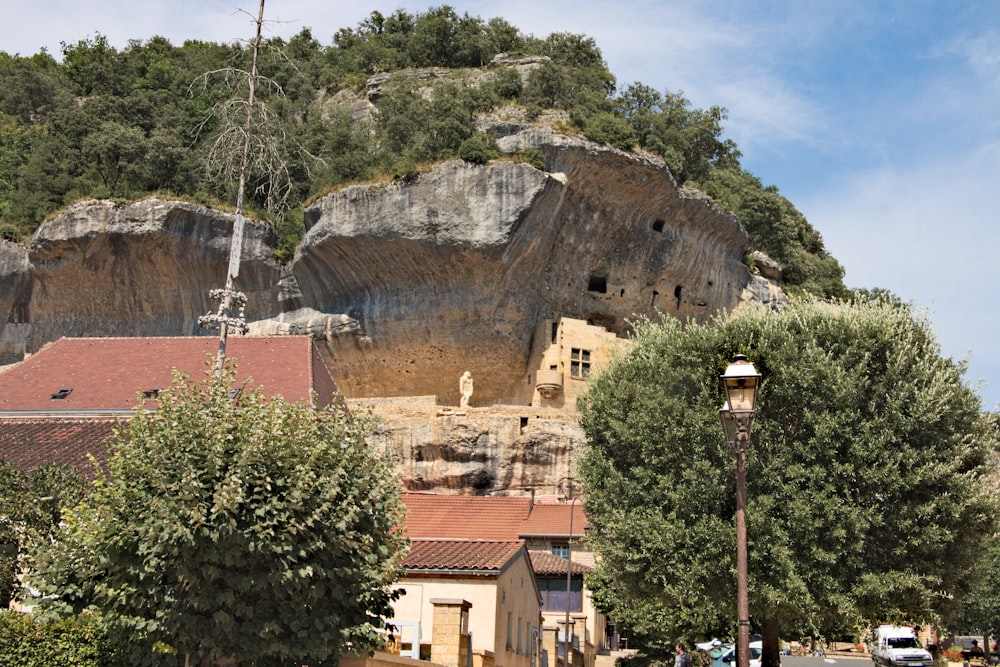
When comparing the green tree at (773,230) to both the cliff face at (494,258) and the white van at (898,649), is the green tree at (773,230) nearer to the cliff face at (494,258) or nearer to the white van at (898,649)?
the cliff face at (494,258)

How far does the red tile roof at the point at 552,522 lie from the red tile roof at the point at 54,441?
1708 cm

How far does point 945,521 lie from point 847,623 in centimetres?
258

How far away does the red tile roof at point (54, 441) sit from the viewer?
23.0 metres

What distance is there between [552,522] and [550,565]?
3717mm

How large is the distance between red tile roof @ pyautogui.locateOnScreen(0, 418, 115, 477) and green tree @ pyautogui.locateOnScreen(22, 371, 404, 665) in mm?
8066

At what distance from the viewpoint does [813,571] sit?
20.0 meters

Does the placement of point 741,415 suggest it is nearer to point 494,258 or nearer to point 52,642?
point 52,642

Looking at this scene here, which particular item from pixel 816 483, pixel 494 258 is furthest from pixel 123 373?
pixel 494 258

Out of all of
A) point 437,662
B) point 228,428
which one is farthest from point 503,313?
point 228,428

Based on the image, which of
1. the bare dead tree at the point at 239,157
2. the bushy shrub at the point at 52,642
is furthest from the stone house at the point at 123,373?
the bushy shrub at the point at 52,642

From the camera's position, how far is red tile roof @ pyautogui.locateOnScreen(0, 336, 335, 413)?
95.2 ft

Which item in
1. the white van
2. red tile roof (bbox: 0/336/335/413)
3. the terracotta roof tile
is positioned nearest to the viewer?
the white van

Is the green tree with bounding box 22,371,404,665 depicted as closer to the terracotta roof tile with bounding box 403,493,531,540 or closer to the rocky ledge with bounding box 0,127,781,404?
the terracotta roof tile with bounding box 403,493,531,540

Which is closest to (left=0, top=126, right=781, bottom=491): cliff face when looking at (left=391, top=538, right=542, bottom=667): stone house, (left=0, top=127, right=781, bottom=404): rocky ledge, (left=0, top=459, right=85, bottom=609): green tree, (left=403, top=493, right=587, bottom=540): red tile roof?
(left=0, top=127, right=781, bottom=404): rocky ledge
